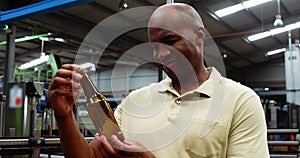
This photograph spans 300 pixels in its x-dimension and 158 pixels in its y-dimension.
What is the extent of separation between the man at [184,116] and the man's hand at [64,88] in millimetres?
17

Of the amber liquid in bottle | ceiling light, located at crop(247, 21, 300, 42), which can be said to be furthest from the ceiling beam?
ceiling light, located at crop(247, 21, 300, 42)

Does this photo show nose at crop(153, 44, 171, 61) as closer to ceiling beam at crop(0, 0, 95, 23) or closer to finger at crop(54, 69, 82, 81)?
finger at crop(54, 69, 82, 81)

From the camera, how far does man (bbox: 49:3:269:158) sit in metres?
0.64

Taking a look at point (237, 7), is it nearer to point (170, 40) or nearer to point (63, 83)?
point (170, 40)

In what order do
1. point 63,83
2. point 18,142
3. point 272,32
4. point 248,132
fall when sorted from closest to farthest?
point 63,83 → point 248,132 → point 18,142 → point 272,32

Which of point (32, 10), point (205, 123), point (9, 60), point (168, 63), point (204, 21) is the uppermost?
point (204, 21)

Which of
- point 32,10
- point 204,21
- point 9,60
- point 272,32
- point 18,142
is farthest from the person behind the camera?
point 272,32

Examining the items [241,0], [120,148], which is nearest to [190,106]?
[120,148]

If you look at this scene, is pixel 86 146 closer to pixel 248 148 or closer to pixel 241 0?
pixel 248 148

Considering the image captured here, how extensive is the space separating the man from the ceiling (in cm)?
312

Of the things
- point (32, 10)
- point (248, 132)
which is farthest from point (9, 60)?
point (248, 132)

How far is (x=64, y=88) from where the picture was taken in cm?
55

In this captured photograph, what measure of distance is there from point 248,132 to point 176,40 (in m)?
0.23

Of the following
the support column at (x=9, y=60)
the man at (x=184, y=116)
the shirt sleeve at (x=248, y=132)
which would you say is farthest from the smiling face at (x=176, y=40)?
the support column at (x=9, y=60)
